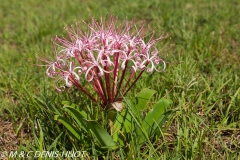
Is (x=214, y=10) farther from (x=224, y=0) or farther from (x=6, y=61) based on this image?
(x=6, y=61)

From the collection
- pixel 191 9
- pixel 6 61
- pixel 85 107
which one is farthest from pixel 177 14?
pixel 85 107

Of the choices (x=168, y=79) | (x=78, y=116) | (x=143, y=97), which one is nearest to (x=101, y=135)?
(x=78, y=116)

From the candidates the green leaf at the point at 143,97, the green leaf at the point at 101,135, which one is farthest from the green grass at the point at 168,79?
the green leaf at the point at 143,97

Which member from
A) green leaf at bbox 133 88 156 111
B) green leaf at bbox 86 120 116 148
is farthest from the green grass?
green leaf at bbox 133 88 156 111

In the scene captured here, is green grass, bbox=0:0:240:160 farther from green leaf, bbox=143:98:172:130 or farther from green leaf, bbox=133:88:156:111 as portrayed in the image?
green leaf, bbox=133:88:156:111

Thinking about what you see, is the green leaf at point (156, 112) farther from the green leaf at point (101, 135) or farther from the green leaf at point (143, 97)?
the green leaf at point (101, 135)
